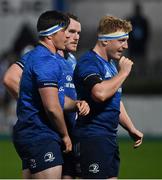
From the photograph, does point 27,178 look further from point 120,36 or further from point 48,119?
point 120,36

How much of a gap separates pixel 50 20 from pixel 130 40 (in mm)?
13256

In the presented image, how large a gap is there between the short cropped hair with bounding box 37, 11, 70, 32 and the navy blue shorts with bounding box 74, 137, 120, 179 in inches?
40.1

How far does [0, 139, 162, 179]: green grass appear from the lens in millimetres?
14242

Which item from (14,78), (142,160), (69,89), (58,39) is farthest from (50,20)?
(142,160)

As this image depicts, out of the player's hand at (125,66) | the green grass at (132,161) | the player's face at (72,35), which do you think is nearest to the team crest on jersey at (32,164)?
the player's hand at (125,66)

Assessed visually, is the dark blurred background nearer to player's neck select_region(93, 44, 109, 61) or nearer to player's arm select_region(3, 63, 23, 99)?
player's arm select_region(3, 63, 23, 99)

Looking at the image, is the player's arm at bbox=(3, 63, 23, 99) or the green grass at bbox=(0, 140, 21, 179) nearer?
the player's arm at bbox=(3, 63, 23, 99)

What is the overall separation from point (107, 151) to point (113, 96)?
0.47m

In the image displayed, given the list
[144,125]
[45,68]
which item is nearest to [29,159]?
[45,68]

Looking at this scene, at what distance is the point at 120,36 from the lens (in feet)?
28.5

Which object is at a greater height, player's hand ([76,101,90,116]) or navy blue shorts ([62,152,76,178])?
player's hand ([76,101,90,116])

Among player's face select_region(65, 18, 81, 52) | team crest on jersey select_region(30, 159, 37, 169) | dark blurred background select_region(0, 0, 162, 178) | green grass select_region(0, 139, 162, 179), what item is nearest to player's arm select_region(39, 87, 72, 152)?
team crest on jersey select_region(30, 159, 37, 169)

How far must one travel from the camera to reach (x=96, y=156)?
8.61 m

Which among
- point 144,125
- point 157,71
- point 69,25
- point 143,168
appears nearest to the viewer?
point 69,25
